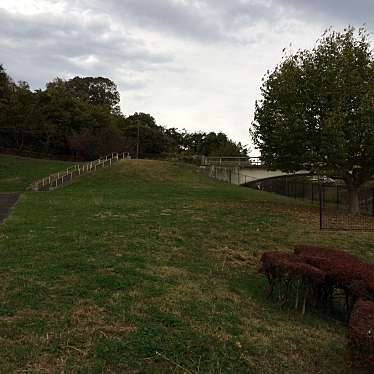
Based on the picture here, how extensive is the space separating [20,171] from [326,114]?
96.6 feet

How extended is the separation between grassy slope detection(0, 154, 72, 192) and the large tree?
18.9m

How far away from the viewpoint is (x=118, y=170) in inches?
1490

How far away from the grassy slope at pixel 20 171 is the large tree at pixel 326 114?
18.9m

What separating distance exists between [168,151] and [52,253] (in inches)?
2690

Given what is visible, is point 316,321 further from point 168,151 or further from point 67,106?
point 168,151

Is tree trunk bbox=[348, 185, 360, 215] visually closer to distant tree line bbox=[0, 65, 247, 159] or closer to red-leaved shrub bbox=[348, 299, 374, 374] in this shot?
red-leaved shrub bbox=[348, 299, 374, 374]

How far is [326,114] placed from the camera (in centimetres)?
1825

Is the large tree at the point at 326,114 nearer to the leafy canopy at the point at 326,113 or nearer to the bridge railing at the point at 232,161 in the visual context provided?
the leafy canopy at the point at 326,113

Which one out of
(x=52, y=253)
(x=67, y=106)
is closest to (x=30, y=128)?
(x=67, y=106)

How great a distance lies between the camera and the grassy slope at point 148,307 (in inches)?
160

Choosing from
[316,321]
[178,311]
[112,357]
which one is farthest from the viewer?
[316,321]

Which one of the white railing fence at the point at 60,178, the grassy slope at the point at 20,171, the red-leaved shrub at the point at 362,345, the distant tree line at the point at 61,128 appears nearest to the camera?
the red-leaved shrub at the point at 362,345

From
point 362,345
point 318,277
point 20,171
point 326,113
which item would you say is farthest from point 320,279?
point 20,171

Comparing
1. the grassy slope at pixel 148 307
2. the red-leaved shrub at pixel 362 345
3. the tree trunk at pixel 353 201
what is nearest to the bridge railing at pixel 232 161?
the tree trunk at pixel 353 201
